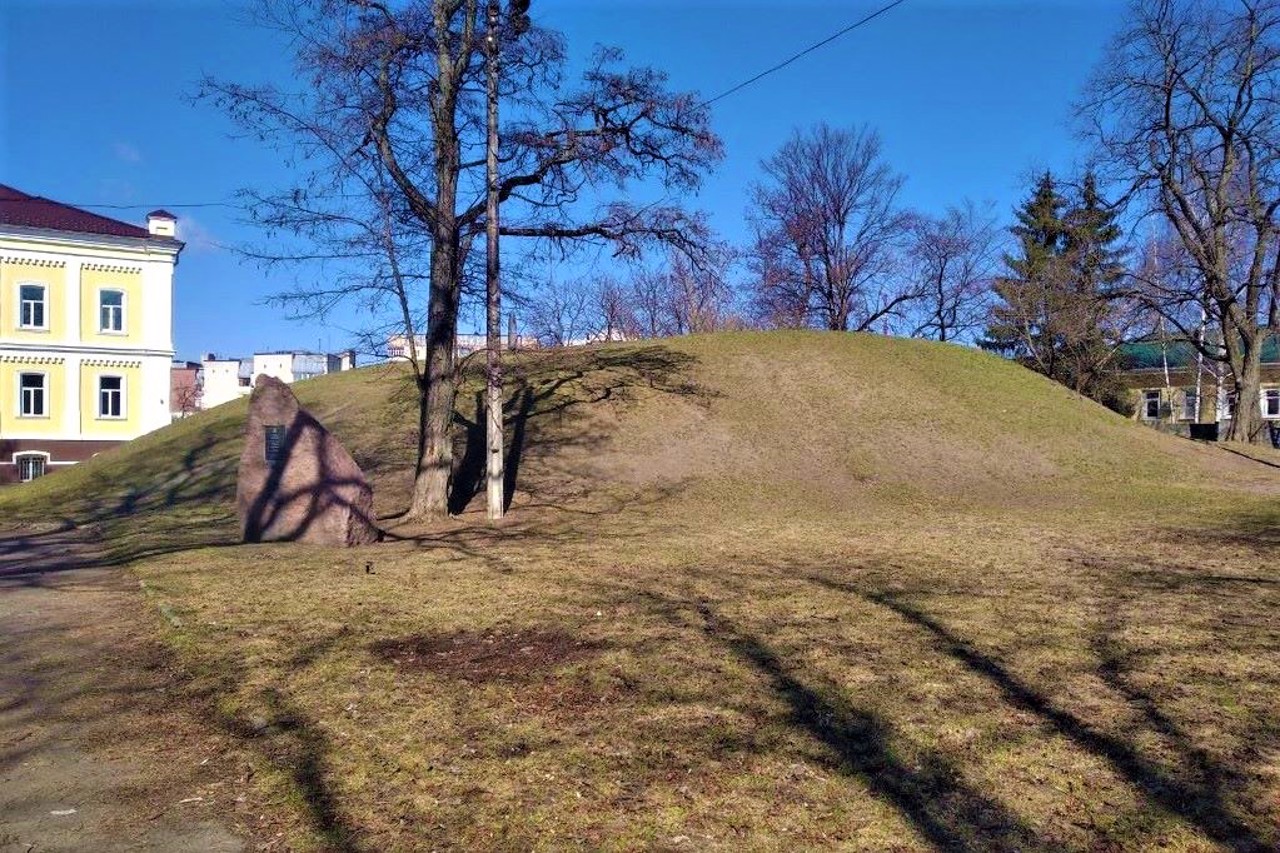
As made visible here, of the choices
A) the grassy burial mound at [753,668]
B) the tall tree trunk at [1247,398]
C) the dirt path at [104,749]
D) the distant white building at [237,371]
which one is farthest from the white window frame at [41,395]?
the distant white building at [237,371]

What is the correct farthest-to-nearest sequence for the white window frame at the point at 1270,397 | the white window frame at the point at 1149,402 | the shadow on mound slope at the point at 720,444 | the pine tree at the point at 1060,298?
the white window frame at the point at 1149,402 < the white window frame at the point at 1270,397 < the pine tree at the point at 1060,298 < the shadow on mound slope at the point at 720,444

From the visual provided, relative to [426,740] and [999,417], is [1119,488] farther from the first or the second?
[426,740]

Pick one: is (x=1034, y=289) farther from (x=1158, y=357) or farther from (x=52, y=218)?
(x=52, y=218)

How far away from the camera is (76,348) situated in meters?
36.4

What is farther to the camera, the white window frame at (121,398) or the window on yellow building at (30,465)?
the white window frame at (121,398)

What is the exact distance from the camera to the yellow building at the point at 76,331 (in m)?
35.3

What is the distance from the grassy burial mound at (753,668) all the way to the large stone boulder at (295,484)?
51 cm

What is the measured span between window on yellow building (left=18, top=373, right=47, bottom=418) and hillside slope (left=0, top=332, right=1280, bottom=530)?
14907mm

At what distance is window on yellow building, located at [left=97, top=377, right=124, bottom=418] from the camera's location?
37094 mm

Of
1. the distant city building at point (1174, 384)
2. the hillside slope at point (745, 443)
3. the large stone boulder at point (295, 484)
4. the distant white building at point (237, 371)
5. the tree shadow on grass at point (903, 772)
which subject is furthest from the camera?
the distant white building at point (237, 371)

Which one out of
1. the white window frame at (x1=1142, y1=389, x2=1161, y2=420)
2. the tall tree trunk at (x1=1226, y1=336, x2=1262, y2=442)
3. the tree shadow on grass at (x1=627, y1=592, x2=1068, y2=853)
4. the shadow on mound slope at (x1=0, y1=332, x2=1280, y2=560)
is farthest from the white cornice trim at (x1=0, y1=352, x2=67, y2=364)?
the white window frame at (x1=1142, y1=389, x2=1161, y2=420)

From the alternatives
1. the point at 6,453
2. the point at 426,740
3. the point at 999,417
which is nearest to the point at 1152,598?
the point at 426,740

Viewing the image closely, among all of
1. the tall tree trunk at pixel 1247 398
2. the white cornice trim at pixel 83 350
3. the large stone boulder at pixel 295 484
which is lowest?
the large stone boulder at pixel 295 484

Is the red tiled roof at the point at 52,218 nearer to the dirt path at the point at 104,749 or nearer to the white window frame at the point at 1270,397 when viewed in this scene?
the dirt path at the point at 104,749
